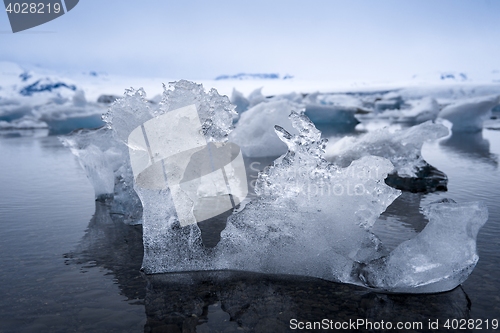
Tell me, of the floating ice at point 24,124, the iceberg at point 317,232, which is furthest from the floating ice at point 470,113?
the floating ice at point 24,124

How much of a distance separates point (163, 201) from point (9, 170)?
18.3 feet

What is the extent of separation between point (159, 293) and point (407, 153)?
4424 millimetres

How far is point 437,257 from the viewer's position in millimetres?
2748

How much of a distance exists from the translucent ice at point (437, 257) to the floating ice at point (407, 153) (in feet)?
9.44

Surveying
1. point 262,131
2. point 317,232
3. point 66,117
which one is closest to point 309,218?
point 317,232

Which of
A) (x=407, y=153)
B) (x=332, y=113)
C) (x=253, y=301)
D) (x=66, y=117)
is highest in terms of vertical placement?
(x=253, y=301)

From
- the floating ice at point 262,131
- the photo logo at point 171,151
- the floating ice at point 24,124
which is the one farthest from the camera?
the floating ice at point 24,124

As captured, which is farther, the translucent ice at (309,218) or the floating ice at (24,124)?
the floating ice at (24,124)

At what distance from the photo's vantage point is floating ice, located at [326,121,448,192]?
5.71m

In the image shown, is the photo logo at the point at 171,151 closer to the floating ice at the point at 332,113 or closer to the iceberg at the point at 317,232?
the iceberg at the point at 317,232

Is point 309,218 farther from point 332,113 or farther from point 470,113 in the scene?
point 332,113

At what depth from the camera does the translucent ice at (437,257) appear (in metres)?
2.66

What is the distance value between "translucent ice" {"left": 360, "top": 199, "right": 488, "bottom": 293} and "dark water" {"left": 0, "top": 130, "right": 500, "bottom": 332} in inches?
3.7

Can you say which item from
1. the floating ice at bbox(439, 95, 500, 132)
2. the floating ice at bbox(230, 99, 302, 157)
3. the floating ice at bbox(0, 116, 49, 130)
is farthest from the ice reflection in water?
the floating ice at bbox(0, 116, 49, 130)
